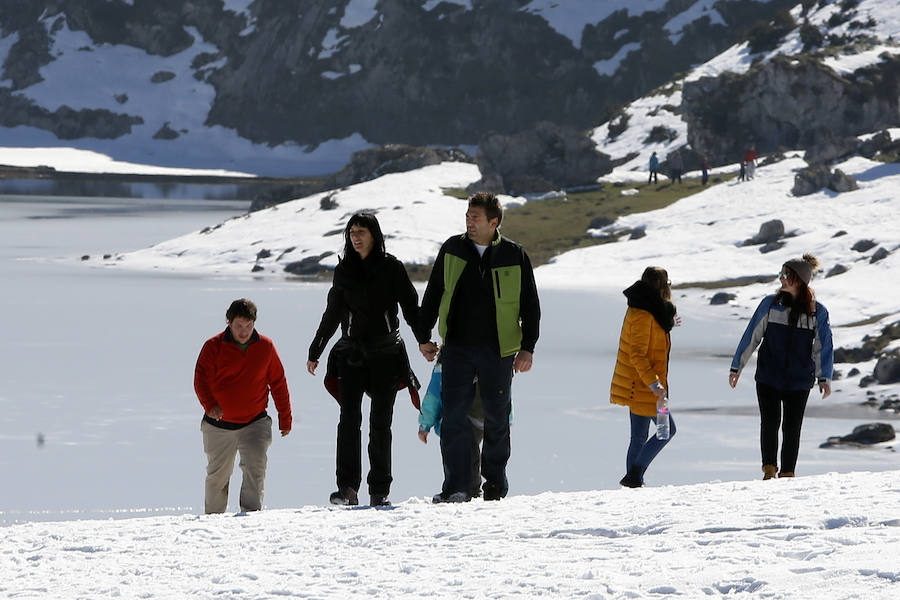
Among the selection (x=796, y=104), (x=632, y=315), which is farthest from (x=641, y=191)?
(x=632, y=315)

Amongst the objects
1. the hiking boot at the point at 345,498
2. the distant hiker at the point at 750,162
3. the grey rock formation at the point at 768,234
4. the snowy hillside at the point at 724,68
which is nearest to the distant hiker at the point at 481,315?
the hiking boot at the point at 345,498

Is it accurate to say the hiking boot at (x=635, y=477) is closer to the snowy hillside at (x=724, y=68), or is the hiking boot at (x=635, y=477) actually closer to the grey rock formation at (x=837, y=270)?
the grey rock formation at (x=837, y=270)

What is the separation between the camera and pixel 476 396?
30.8ft

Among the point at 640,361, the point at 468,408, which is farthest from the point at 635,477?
the point at 468,408

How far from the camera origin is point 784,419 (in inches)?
394

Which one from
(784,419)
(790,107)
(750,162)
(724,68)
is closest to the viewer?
(784,419)

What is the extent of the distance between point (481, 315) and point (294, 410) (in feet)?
44.8

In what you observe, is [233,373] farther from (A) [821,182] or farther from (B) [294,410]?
(A) [821,182]

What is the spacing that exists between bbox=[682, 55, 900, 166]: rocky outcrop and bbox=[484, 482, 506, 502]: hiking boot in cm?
5868

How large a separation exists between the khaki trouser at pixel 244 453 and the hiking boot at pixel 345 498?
50cm

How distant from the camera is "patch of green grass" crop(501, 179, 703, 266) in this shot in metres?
50.3

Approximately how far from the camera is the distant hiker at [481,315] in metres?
8.73

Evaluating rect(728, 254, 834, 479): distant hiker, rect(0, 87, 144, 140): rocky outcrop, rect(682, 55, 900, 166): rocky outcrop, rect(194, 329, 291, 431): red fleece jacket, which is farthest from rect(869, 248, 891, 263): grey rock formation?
rect(0, 87, 144, 140): rocky outcrop

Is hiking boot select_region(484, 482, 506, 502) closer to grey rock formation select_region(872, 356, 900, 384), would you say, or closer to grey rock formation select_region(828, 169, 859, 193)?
grey rock formation select_region(872, 356, 900, 384)
